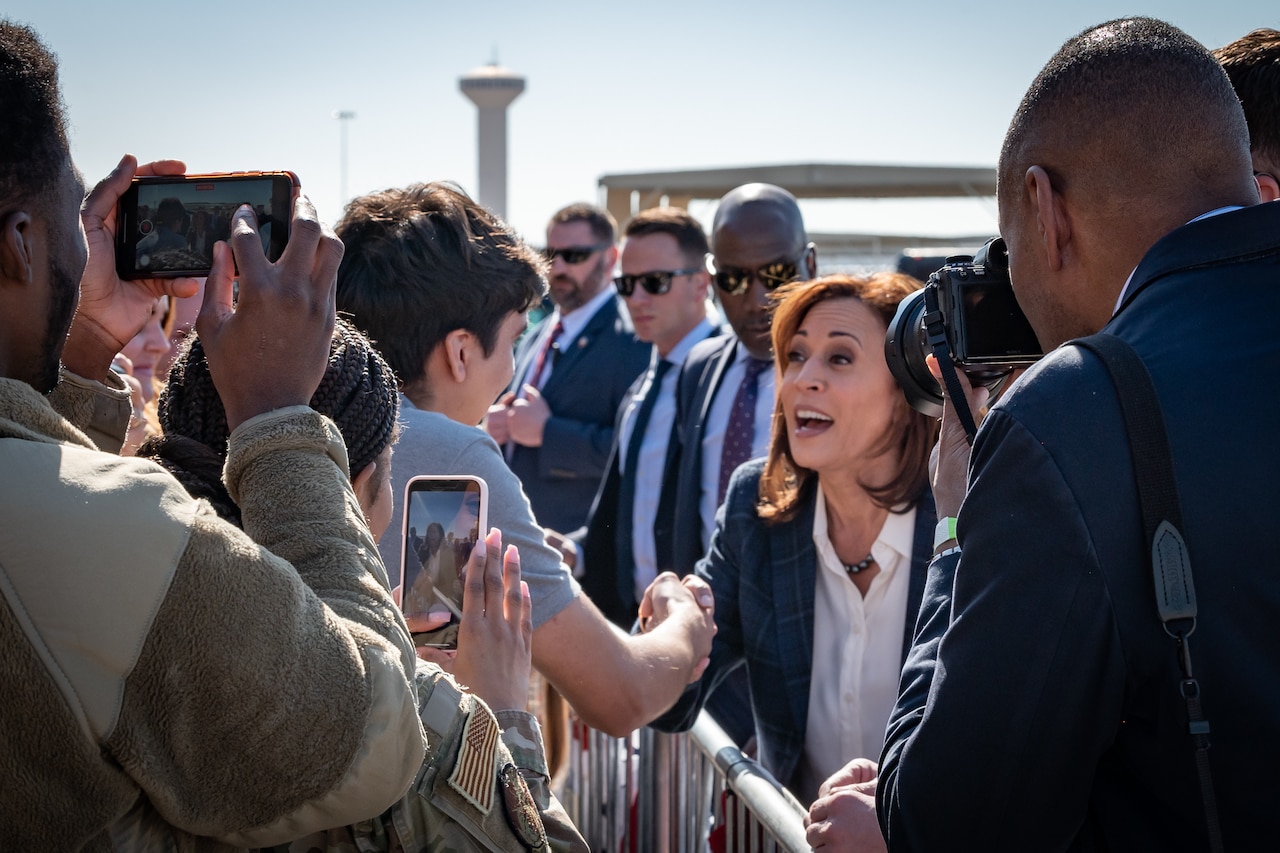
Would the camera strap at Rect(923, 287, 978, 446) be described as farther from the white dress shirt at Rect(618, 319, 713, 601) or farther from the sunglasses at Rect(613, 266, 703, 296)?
the sunglasses at Rect(613, 266, 703, 296)

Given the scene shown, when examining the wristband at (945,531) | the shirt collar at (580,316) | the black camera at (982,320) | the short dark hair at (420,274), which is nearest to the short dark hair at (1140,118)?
the black camera at (982,320)

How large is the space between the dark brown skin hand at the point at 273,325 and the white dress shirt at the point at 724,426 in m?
3.16

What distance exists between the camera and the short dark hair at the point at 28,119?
1353 mm

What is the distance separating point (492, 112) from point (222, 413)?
8988cm

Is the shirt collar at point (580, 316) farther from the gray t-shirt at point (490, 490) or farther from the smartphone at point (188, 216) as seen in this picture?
the smartphone at point (188, 216)

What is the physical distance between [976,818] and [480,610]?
82 centimetres

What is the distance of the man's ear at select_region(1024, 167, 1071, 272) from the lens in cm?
181

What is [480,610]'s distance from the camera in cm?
193

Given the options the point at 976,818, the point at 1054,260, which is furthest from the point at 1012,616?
the point at 1054,260

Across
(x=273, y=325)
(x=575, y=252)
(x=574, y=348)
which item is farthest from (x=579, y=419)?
(x=273, y=325)

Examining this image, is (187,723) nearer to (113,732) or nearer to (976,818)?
(113,732)

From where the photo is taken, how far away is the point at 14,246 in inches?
53.6

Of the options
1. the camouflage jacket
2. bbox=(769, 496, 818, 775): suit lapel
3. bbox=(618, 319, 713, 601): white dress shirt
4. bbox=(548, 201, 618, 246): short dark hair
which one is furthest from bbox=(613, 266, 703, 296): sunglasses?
the camouflage jacket

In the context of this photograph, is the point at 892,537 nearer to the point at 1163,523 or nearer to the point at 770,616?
the point at 770,616
